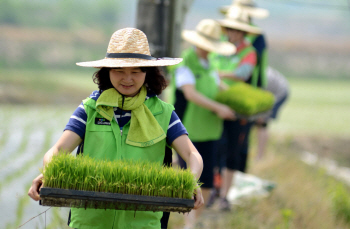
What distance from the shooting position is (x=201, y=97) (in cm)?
494

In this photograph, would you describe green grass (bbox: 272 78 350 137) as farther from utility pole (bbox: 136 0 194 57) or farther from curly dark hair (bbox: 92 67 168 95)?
curly dark hair (bbox: 92 67 168 95)

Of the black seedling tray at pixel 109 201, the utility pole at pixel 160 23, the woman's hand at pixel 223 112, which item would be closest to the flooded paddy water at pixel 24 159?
the black seedling tray at pixel 109 201

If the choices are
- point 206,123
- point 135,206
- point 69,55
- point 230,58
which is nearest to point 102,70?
point 135,206

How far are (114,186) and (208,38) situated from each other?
2.91 metres

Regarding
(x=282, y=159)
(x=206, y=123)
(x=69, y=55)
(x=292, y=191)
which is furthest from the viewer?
(x=69, y=55)

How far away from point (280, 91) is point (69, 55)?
1241 centimetres

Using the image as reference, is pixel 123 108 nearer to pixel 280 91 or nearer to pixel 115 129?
pixel 115 129

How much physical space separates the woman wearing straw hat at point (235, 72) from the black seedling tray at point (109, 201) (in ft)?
11.2

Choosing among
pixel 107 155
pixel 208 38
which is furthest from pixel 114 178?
pixel 208 38

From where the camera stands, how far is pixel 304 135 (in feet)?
45.8

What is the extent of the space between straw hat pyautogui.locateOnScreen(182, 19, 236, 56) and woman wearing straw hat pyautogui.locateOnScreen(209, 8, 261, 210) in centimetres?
54

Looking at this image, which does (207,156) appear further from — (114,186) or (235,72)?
(114,186)

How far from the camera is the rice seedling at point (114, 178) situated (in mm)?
2510

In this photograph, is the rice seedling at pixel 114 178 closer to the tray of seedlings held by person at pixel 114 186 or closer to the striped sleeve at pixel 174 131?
the tray of seedlings held by person at pixel 114 186
